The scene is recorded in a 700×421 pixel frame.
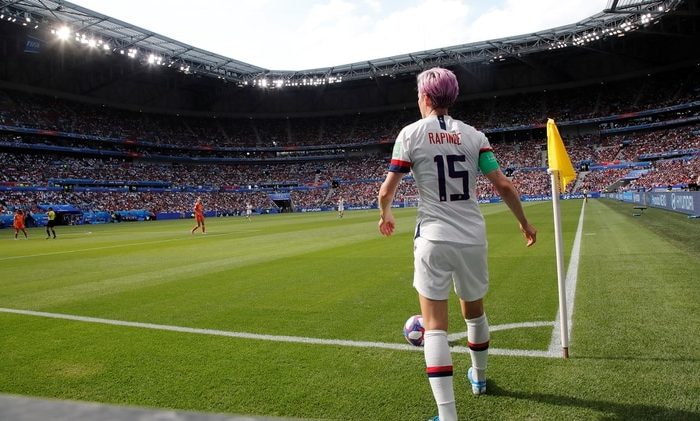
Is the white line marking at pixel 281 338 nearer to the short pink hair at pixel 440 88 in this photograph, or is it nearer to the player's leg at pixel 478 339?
the player's leg at pixel 478 339

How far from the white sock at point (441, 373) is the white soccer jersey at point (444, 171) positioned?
2.17 feet

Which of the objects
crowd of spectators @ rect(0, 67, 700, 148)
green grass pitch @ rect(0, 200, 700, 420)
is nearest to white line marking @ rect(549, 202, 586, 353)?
green grass pitch @ rect(0, 200, 700, 420)

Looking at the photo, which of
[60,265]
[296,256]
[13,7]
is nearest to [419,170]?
[296,256]

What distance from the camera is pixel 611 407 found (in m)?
3.30

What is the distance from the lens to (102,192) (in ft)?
198

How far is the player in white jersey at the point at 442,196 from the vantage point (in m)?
3.16

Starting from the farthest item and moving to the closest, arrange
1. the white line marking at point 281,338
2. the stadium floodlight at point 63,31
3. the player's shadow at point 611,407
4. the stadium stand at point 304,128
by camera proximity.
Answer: the stadium stand at point 304,128, the stadium floodlight at point 63,31, the white line marking at point 281,338, the player's shadow at point 611,407

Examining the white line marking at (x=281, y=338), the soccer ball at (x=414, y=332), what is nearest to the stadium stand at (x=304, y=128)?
the white line marking at (x=281, y=338)

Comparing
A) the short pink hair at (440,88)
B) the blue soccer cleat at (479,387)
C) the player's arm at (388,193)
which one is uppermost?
the short pink hair at (440,88)

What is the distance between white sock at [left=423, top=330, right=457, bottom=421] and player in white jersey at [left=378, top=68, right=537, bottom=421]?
0.01 meters

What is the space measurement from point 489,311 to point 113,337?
469 centimetres

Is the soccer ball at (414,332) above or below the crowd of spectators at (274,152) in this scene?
below

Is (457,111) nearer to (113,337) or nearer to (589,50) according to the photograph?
(589,50)

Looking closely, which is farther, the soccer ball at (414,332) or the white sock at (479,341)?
the soccer ball at (414,332)
